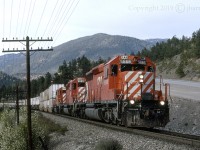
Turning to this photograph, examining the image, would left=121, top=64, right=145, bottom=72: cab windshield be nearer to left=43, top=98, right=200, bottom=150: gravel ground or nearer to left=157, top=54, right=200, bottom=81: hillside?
left=43, top=98, right=200, bottom=150: gravel ground

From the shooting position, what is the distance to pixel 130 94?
2175cm

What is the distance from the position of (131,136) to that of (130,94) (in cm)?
398

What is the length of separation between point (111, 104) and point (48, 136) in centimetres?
421

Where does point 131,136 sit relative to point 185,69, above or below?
below

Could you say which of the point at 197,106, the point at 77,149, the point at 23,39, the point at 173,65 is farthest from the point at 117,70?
the point at 173,65

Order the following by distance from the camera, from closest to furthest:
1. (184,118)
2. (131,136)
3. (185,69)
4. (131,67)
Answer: (131,136)
(131,67)
(184,118)
(185,69)

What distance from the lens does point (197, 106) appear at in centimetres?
3497

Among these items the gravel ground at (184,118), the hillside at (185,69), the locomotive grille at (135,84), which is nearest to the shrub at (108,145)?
the locomotive grille at (135,84)

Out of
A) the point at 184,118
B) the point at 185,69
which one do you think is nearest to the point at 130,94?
the point at 184,118

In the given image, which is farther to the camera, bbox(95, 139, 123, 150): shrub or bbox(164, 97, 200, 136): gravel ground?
bbox(164, 97, 200, 136): gravel ground

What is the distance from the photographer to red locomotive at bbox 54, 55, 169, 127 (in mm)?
20969

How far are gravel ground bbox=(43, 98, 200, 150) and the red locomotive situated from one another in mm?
1293

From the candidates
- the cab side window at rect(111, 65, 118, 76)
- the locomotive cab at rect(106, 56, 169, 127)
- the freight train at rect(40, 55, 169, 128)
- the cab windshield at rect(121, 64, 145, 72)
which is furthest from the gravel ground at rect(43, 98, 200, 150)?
the cab windshield at rect(121, 64, 145, 72)

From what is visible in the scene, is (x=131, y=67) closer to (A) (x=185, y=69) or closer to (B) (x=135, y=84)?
(B) (x=135, y=84)
